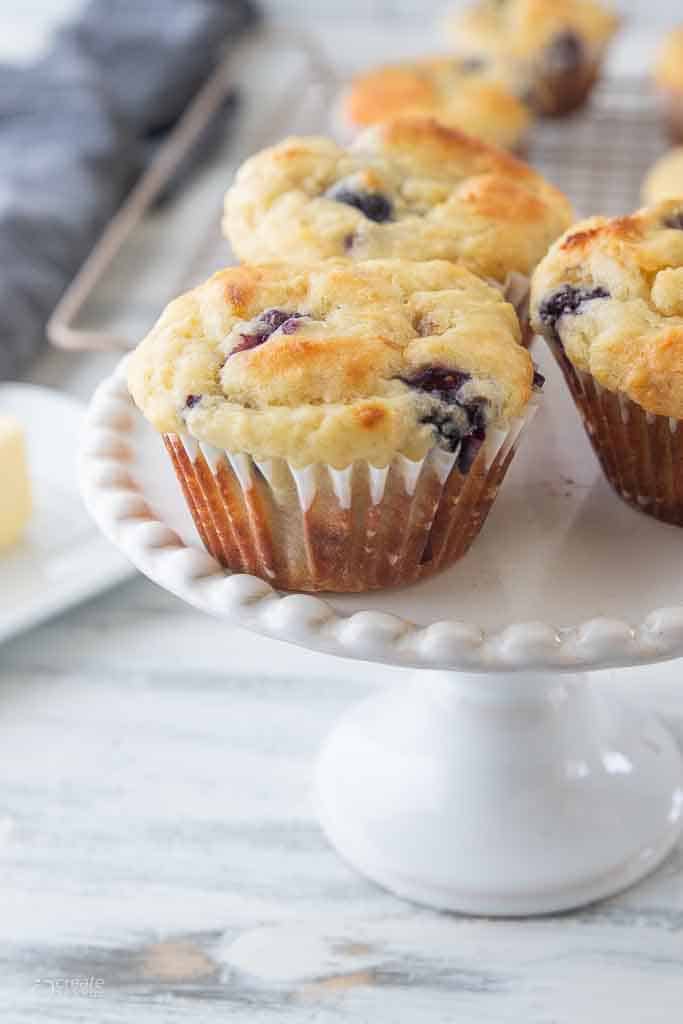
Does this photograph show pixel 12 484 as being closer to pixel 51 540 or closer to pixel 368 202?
pixel 51 540

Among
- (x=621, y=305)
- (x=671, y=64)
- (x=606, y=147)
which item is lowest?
(x=606, y=147)

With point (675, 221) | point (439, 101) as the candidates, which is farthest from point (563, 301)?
point (439, 101)

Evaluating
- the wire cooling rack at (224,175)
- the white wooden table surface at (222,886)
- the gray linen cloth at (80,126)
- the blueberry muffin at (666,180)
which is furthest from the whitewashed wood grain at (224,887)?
the blueberry muffin at (666,180)

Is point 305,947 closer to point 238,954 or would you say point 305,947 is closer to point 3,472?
point 238,954

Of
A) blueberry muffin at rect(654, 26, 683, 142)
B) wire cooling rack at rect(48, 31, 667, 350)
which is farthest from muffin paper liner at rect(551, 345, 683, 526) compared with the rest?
blueberry muffin at rect(654, 26, 683, 142)

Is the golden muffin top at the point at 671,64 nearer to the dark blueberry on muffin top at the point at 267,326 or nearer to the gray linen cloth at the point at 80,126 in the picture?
the gray linen cloth at the point at 80,126
